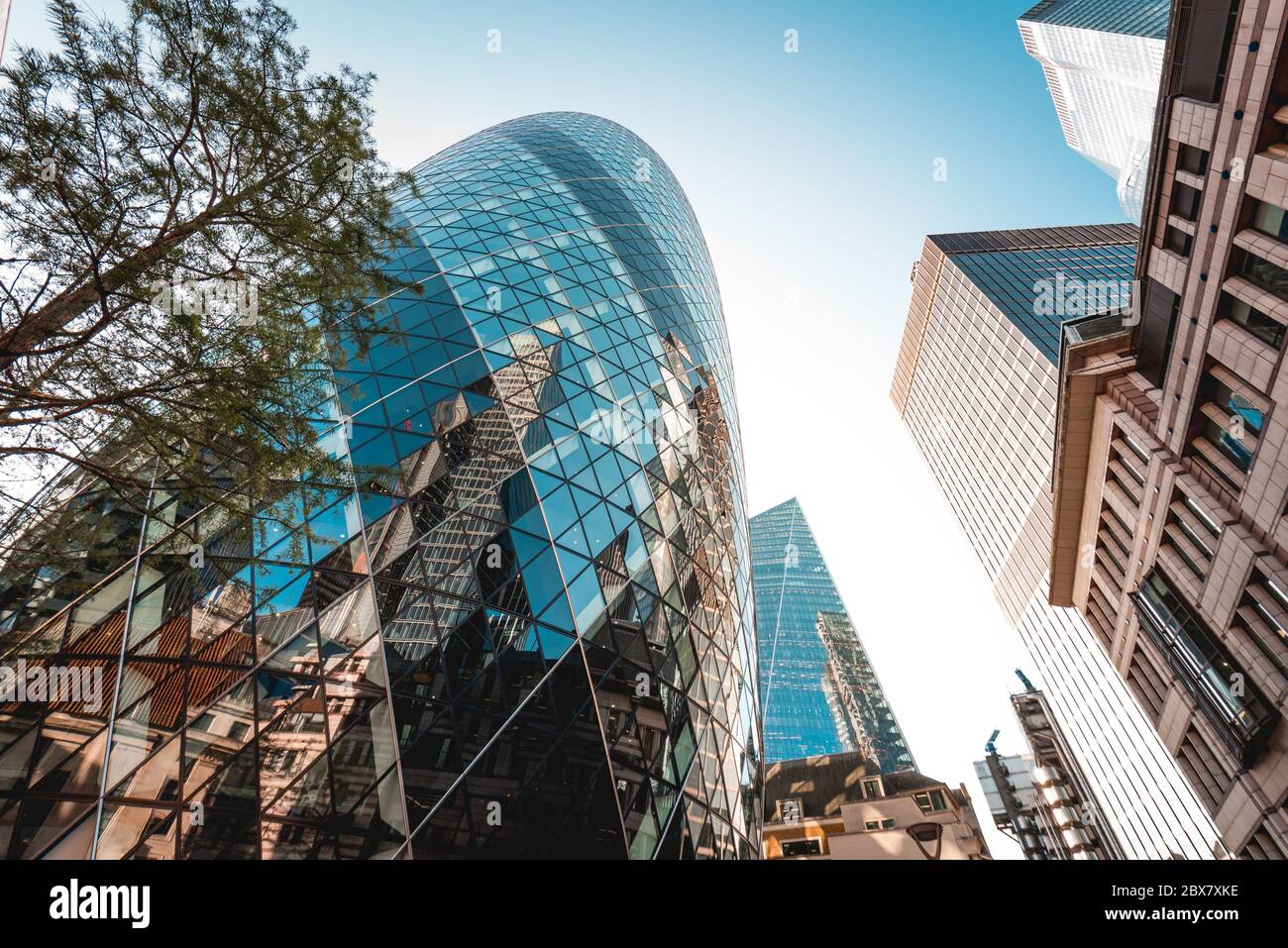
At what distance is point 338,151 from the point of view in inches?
320

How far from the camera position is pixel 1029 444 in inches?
2140

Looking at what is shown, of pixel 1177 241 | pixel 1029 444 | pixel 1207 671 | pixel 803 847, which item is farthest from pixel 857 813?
pixel 1029 444

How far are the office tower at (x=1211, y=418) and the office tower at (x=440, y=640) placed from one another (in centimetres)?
1488

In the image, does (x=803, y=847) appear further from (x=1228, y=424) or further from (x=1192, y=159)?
(x=1192, y=159)

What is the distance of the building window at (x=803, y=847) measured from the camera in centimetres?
3725

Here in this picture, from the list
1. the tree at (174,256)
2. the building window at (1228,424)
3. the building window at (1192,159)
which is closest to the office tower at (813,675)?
the building window at (1228,424)

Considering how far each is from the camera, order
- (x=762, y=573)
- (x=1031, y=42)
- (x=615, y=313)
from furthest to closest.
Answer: (x=762, y=573)
(x=1031, y=42)
(x=615, y=313)

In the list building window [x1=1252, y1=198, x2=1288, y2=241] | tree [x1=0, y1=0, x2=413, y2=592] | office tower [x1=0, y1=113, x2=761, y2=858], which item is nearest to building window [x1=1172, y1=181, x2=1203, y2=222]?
building window [x1=1252, y1=198, x2=1288, y2=241]

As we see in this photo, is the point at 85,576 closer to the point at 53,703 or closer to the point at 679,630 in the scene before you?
the point at 53,703

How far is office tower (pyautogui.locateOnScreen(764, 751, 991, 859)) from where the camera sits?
100ft

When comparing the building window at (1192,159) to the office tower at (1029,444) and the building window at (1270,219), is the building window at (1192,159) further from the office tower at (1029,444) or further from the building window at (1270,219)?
the office tower at (1029,444)

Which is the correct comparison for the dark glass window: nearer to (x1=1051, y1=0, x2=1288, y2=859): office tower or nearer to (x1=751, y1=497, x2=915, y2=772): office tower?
(x1=1051, y1=0, x2=1288, y2=859): office tower
